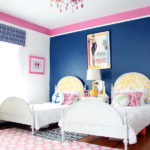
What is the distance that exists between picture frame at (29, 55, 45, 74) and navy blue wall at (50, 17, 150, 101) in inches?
14.9

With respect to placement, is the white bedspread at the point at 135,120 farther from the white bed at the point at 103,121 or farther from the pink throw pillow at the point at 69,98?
the pink throw pillow at the point at 69,98

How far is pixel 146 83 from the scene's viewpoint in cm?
462

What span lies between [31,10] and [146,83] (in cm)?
331

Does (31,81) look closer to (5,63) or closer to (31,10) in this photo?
(5,63)

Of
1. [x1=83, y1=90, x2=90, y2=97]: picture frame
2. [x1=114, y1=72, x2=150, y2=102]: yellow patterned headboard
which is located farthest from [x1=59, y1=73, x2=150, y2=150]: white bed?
[x1=83, y1=90, x2=90, y2=97]: picture frame

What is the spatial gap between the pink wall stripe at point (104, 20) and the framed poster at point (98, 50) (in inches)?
12.2

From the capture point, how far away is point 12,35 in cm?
517

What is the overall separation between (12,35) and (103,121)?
11.4 ft

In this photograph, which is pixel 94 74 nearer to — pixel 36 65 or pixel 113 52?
pixel 113 52

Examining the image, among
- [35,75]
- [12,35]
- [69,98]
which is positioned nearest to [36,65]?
[35,75]

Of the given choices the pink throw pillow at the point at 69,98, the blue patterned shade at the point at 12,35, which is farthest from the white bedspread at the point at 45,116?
the blue patterned shade at the point at 12,35

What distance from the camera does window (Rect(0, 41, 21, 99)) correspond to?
5031 mm

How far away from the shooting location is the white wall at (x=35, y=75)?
552cm

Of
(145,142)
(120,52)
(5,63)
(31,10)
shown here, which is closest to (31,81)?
(5,63)
